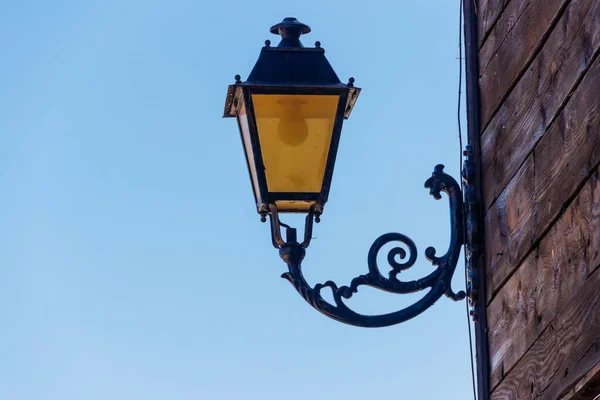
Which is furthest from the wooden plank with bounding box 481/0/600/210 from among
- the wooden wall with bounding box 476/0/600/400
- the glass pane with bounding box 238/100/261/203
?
the glass pane with bounding box 238/100/261/203

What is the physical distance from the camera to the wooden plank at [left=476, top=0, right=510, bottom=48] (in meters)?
3.81

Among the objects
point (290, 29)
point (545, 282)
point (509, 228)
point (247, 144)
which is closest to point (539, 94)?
point (509, 228)

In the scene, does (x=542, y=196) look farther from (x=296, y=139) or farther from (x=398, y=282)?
(x=296, y=139)

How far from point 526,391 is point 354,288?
2.25 feet

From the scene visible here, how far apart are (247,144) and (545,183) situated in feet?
3.56

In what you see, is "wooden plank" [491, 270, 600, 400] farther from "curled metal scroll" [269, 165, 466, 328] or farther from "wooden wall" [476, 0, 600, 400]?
"curled metal scroll" [269, 165, 466, 328]

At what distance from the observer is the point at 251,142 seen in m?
3.92

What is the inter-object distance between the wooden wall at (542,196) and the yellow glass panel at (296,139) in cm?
43

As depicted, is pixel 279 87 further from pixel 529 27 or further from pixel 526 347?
pixel 526 347

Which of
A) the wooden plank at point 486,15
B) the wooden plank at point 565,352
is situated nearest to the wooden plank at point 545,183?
the wooden plank at point 565,352

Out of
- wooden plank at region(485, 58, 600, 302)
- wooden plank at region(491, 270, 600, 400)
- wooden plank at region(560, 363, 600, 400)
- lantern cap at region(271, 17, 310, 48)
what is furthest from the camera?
lantern cap at region(271, 17, 310, 48)

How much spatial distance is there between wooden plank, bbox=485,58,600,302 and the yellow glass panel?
53cm

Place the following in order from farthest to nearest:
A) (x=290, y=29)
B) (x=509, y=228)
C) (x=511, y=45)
Answer: (x=290, y=29), (x=511, y=45), (x=509, y=228)

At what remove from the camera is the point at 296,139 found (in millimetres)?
3936
